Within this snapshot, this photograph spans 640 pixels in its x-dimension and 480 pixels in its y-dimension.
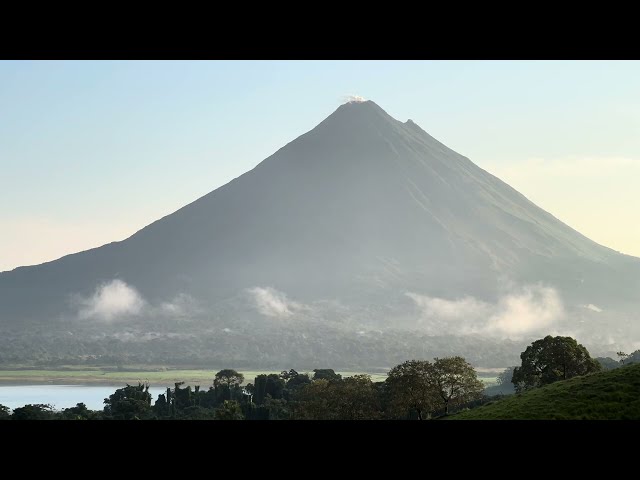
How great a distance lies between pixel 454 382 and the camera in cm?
3053

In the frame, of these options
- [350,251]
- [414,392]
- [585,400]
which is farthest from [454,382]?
[350,251]

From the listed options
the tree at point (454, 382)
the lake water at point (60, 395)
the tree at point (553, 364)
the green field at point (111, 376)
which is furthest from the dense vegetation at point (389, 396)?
the green field at point (111, 376)

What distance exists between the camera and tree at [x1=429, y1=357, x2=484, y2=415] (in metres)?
30.5

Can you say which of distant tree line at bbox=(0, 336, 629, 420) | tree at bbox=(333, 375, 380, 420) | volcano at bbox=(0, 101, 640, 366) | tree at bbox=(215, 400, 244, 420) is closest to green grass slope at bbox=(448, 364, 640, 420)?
distant tree line at bbox=(0, 336, 629, 420)

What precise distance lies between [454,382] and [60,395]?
72.1m

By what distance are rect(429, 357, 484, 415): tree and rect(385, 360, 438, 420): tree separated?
257mm
